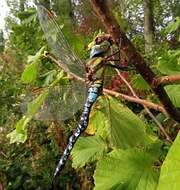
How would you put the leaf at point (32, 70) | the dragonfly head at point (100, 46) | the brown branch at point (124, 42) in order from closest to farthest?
the brown branch at point (124, 42)
the dragonfly head at point (100, 46)
the leaf at point (32, 70)

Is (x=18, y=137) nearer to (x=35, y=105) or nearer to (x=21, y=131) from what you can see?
(x=21, y=131)

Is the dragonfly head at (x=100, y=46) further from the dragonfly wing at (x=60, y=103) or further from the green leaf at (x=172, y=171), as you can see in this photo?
the dragonfly wing at (x=60, y=103)

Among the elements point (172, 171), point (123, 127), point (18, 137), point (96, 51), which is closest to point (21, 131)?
point (18, 137)

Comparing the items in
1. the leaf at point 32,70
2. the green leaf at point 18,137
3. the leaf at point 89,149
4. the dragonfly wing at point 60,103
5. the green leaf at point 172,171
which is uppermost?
the leaf at point 32,70

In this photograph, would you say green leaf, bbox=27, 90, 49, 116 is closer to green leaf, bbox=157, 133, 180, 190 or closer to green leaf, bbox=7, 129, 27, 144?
green leaf, bbox=7, 129, 27, 144

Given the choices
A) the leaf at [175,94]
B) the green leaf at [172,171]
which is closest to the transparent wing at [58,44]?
the leaf at [175,94]

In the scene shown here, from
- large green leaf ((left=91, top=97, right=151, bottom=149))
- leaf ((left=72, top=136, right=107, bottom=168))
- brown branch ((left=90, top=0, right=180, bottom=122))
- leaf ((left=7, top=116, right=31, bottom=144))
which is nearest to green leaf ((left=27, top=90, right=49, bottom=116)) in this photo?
leaf ((left=7, top=116, right=31, bottom=144))

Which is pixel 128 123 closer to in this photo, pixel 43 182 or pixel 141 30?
pixel 43 182
